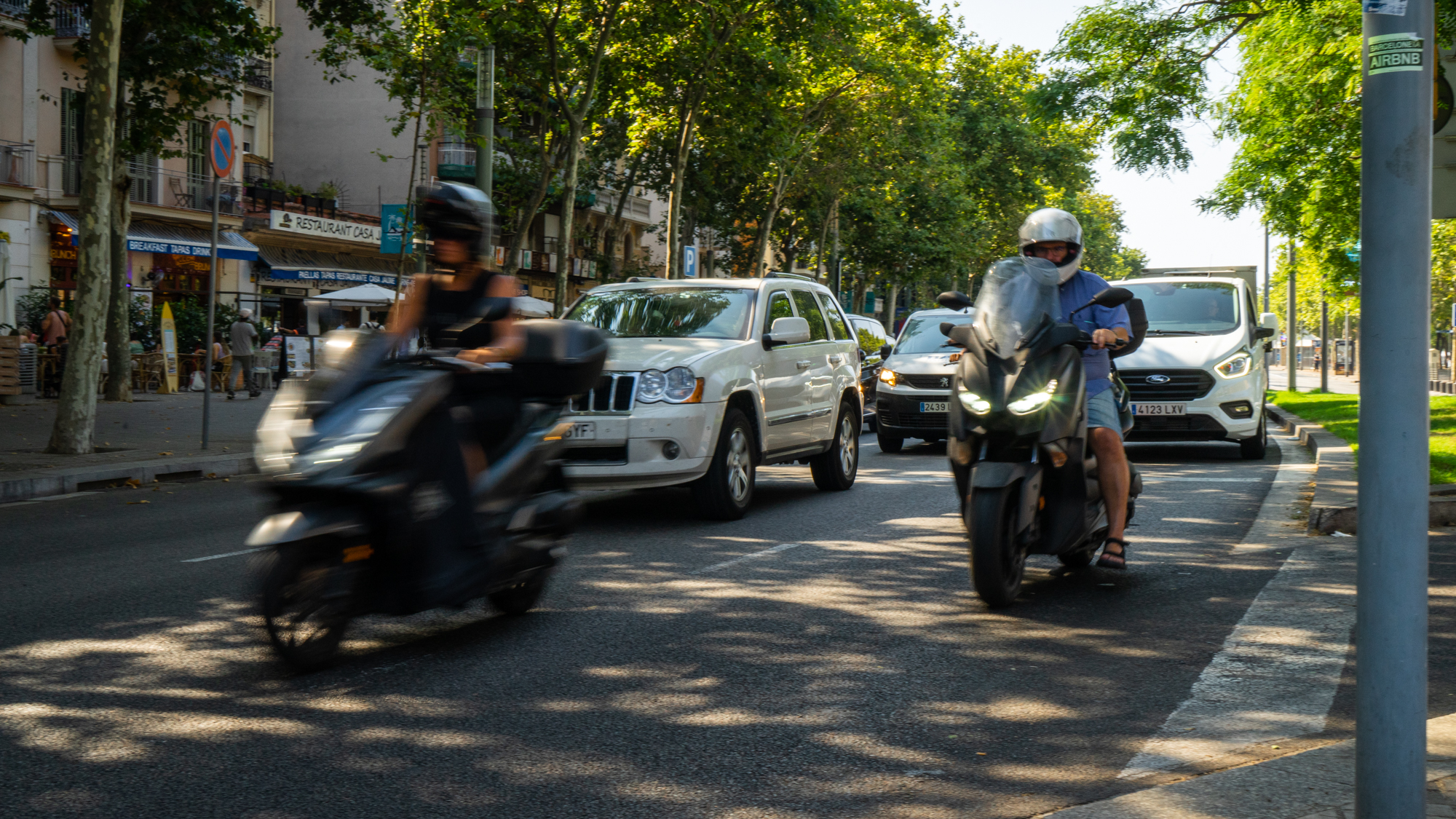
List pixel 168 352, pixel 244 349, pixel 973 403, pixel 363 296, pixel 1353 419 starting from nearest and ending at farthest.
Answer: pixel 973 403
pixel 1353 419
pixel 244 349
pixel 168 352
pixel 363 296

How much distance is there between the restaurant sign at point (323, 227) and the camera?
3888 cm

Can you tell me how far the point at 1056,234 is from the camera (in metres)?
6.48

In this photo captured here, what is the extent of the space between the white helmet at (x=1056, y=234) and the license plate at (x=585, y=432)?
3.44 meters

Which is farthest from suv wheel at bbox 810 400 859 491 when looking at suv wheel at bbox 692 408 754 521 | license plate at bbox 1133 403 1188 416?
license plate at bbox 1133 403 1188 416

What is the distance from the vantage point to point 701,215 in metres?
49.3

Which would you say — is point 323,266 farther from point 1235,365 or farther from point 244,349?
point 1235,365

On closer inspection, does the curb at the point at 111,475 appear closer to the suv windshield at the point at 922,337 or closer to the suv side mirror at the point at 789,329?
the suv side mirror at the point at 789,329

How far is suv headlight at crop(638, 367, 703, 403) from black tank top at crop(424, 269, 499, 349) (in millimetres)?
3576

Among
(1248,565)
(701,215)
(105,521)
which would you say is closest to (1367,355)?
(1248,565)

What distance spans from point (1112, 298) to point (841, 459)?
5.54 m

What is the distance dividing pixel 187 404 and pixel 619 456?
17303 mm

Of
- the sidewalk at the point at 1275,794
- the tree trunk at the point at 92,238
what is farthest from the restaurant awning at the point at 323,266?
the sidewalk at the point at 1275,794

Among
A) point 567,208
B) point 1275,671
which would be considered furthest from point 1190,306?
point 567,208

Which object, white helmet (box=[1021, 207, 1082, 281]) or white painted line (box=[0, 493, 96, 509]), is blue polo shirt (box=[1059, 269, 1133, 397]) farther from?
white painted line (box=[0, 493, 96, 509])
